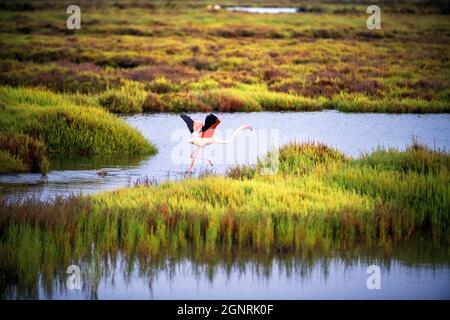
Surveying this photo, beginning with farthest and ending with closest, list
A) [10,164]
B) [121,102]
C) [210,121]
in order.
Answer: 1. [121,102]
2. [10,164]
3. [210,121]

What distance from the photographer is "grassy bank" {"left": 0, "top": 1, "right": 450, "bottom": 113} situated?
102ft

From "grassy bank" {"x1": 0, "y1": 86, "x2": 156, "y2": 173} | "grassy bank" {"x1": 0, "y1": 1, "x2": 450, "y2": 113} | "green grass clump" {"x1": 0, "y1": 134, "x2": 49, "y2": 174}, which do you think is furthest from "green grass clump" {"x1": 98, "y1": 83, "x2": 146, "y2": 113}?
"green grass clump" {"x1": 0, "y1": 134, "x2": 49, "y2": 174}

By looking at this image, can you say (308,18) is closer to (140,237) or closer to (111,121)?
(111,121)

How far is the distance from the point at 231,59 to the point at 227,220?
1335 inches

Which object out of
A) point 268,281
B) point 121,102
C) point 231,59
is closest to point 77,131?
point 121,102

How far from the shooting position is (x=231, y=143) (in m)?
21.8

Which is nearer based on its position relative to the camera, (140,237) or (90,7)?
(140,237)

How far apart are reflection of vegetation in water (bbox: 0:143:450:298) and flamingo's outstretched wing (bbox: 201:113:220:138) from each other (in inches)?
77.6

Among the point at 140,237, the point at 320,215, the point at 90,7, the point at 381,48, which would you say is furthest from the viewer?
the point at 90,7

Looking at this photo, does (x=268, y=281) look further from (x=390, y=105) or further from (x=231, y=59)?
(x=231, y=59)

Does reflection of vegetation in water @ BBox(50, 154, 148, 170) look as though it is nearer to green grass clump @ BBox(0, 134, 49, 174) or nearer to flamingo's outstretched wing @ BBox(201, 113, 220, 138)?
green grass clump @ BBox(0, 134, 49, 174)

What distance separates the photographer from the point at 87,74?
35750mm
